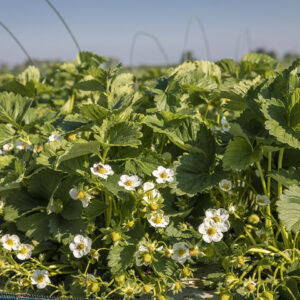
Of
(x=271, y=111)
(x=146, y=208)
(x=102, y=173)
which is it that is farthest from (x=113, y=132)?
(x=271, y=111)

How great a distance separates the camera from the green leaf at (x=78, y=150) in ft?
4.13

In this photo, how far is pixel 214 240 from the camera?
1.34 m

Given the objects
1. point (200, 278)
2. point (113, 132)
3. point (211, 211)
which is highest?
point (113, 132)

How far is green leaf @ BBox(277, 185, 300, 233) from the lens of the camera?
1246 mm

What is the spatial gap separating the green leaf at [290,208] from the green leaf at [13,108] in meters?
1.14

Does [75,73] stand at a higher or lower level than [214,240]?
higher

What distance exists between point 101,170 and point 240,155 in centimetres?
47

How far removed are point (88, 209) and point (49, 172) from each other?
238mm

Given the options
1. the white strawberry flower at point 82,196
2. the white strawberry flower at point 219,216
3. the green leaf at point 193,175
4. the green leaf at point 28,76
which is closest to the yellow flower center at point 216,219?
the white strawberry flower at point 219,216

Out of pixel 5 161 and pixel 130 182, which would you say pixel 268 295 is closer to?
pixel 130 182

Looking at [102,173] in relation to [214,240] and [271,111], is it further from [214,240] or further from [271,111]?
[271,111]

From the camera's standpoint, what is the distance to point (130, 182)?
1388mm

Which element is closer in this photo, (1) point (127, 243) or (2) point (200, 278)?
(1) point (127, 243)

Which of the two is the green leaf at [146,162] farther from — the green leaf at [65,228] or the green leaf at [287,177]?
the green leaf at [287,177]
